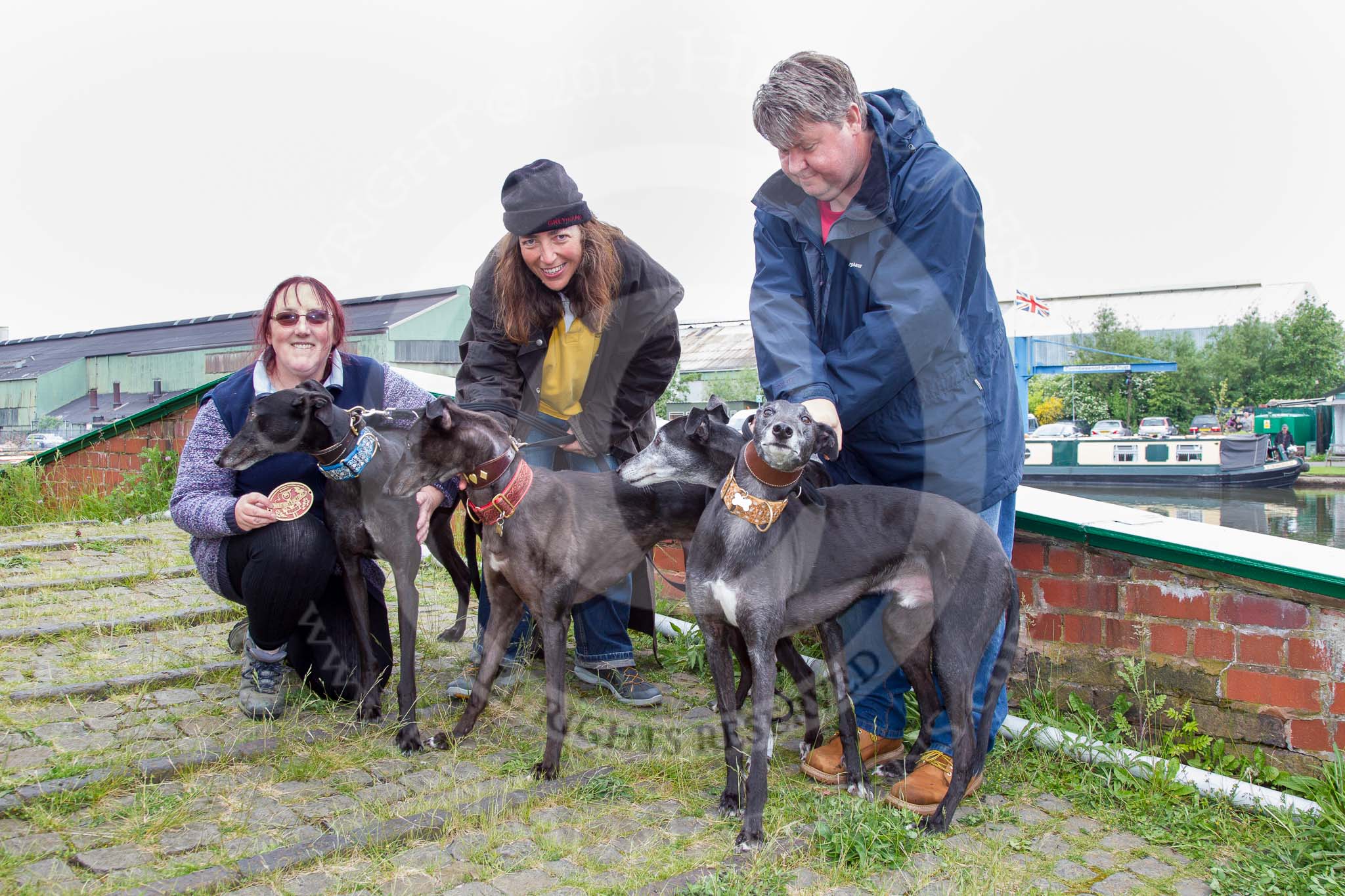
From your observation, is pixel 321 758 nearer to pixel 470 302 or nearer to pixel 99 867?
pixel 99 867

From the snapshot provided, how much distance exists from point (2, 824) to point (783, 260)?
342 centimetres

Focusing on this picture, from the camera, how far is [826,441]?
3.08 meters

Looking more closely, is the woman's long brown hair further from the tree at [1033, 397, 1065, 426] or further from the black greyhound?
the tree at [1033, 397, 1065, 426]

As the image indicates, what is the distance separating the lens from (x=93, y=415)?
30656mm

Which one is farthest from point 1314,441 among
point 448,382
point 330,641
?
point 330,641

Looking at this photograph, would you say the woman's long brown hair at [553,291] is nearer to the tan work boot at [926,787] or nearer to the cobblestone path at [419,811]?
the cobblestone path at [419,811]

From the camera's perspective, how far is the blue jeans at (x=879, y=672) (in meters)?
3.64

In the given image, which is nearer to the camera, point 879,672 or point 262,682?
point 879,672

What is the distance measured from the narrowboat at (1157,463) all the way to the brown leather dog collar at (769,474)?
30.1 metres

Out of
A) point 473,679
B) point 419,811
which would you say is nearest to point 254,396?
point 473,679

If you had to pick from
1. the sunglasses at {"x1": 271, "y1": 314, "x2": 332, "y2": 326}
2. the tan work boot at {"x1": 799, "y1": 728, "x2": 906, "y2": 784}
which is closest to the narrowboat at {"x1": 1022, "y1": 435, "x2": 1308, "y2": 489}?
the tan work boot at {"x1": 799, "y1": 728, "x2": 906, "y2": 784}

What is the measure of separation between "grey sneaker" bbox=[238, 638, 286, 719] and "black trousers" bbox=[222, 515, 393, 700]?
0.06 metres

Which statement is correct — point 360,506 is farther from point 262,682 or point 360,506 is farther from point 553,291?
point 553,291

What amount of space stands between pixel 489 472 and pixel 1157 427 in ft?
173
